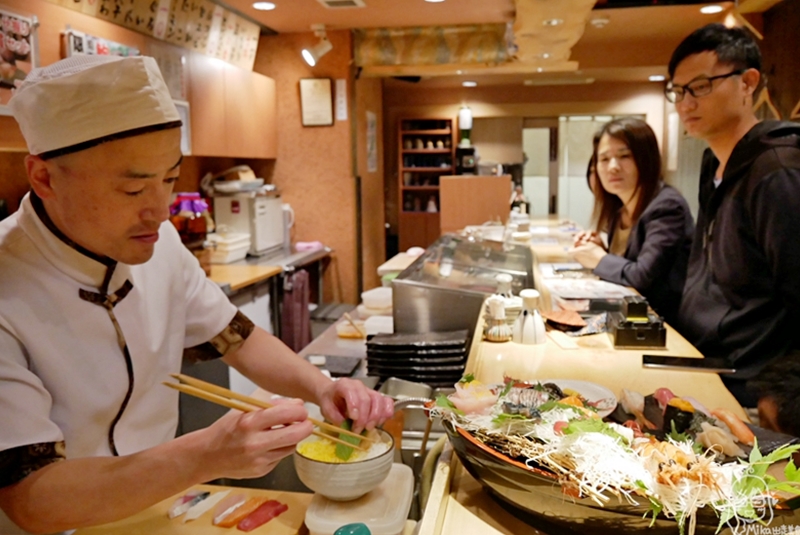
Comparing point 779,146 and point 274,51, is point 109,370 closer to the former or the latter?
point 779,146

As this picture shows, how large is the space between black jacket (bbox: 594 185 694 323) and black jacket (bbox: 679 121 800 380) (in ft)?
2.21

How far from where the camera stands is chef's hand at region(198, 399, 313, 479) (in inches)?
38.7

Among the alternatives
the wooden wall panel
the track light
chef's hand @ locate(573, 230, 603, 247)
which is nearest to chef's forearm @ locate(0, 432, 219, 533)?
chef's hand @ locate(573, 230, 603, 247)

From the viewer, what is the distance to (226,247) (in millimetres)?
4484

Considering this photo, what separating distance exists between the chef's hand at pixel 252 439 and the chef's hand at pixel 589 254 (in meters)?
2.42

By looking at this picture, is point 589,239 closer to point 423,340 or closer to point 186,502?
point 423,340

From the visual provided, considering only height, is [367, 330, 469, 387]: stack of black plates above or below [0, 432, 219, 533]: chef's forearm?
below

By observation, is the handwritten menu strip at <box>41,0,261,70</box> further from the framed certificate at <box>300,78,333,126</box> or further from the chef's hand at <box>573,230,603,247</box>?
the chef's hand at <box>573,230,603,247</box>

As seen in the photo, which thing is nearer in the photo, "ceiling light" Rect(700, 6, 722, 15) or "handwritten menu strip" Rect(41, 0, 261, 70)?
"handwritten menu strip" Rect(41, 0, 261, 70)

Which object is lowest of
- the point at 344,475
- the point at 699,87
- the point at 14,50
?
the point at 344,475

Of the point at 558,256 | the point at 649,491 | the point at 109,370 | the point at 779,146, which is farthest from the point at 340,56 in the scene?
the point at 649,491

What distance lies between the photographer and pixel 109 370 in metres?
1.24

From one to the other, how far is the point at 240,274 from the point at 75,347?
9.62 ft

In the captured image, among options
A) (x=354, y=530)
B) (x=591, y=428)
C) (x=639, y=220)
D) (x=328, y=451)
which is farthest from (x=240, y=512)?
(x=639, y=220)
